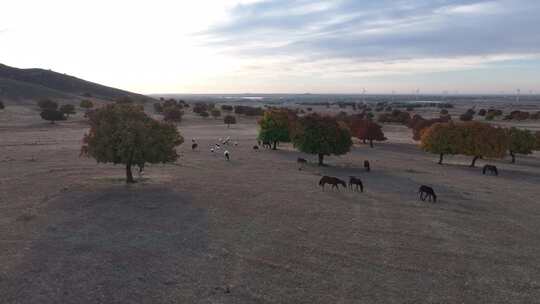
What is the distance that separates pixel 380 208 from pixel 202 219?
487 inches

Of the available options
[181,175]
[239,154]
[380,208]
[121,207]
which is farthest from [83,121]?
[380,208]

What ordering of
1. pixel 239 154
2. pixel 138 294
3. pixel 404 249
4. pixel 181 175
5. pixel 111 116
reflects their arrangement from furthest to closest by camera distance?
pixel 239 154, pixel 181 175, pixel 111 116, pixel 404 249, pixel 138 294

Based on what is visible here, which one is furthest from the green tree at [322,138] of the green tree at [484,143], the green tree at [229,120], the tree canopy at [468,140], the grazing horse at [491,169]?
the green tree at [229,120]

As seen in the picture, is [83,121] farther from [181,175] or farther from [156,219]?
[156,219]

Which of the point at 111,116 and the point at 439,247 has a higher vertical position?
the point at 111,116

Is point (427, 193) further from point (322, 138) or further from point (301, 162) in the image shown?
point (301, 162)

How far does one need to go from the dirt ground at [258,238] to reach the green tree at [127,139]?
212cm

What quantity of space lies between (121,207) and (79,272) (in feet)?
38.4

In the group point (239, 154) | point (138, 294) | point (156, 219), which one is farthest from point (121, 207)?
point (239, 154)

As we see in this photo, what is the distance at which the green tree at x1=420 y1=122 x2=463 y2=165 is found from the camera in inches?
2366

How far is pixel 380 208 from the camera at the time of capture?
33219 millimetres

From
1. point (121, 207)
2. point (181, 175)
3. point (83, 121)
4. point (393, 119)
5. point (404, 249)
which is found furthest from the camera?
point (393, 119)

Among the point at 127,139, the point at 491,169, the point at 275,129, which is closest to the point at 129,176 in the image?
the point at 127,139

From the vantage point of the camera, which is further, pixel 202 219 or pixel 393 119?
pixel 393 119
